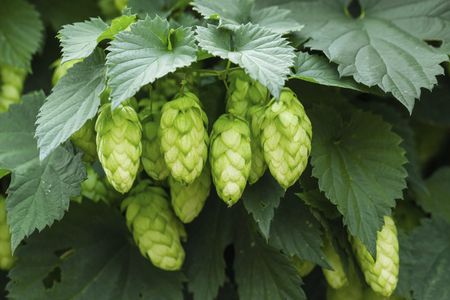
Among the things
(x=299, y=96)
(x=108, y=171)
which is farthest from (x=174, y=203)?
(x=299, y=96)

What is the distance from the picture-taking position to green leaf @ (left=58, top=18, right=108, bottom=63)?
1162mm

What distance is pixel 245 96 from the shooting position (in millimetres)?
1227

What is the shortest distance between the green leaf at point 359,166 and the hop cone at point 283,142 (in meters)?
0.14

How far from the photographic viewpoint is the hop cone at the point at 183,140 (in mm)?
1117

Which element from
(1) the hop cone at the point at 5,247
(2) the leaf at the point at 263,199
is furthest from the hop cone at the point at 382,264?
(1) the hop cone at the point at 5,247

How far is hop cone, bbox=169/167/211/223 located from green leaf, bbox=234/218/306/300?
0.19m

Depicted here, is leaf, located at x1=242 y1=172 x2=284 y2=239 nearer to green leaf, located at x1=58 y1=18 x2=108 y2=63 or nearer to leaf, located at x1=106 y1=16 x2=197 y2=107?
leaf, located at x1=106 y1=16 x2=197 y2=107

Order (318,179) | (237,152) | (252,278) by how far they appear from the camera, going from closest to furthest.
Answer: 1. (237,152)
2. (318,179)
3. (252,278)

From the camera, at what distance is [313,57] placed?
128 cm

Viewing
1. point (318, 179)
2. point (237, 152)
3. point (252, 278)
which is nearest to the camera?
point (237, 152)

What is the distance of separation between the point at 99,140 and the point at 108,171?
0.07 meters

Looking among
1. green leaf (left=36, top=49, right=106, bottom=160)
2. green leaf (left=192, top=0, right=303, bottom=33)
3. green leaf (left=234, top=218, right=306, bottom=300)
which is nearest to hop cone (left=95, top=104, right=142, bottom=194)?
green leaf (left=36, top=49, right=106, bottom=160)

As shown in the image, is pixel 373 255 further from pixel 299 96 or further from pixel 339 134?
pixel 299 96

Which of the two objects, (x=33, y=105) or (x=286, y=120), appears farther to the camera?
(x=33, y=105)
